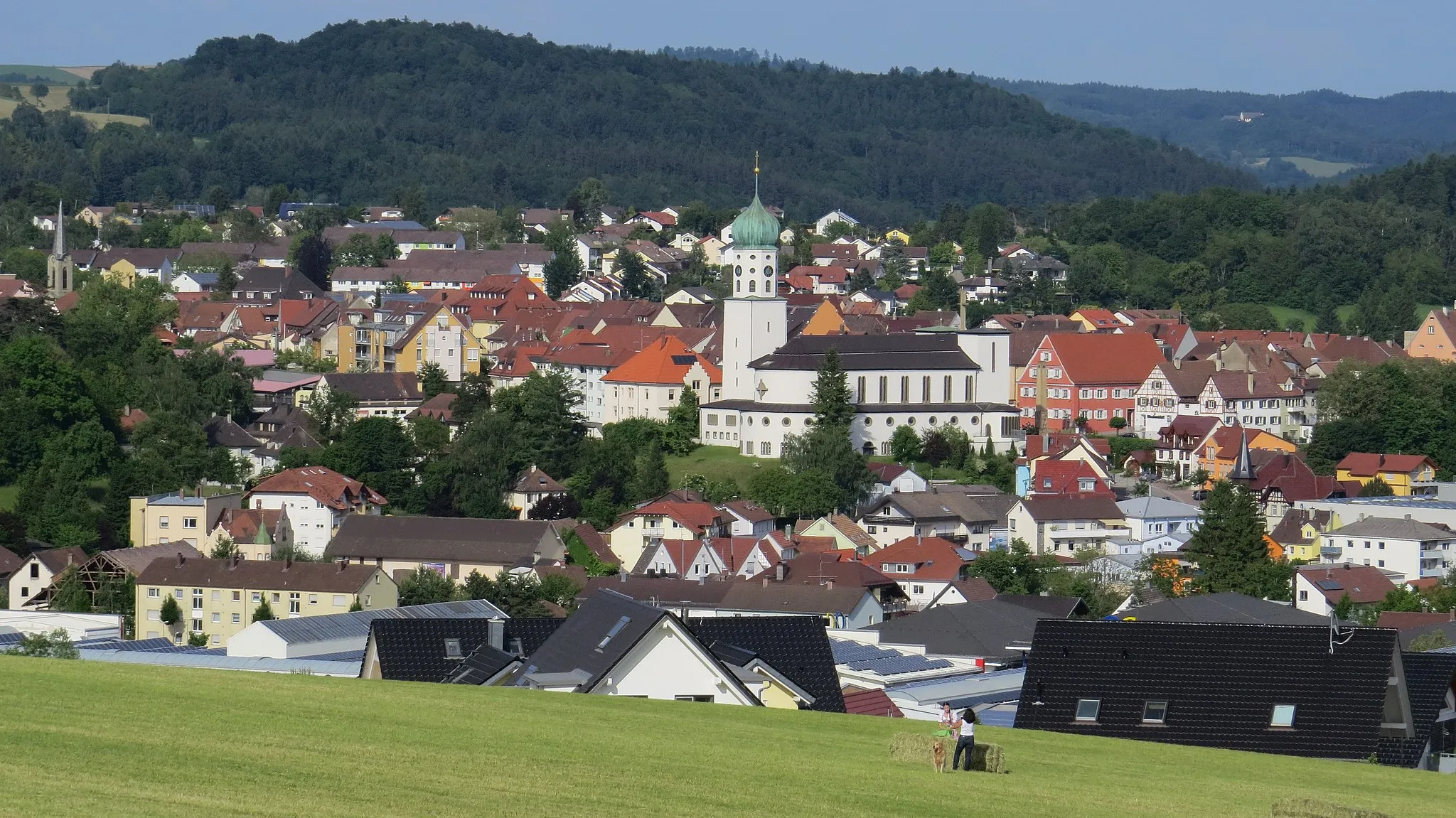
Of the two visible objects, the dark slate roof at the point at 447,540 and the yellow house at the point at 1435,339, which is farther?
the yellow house at the point at 1435,339

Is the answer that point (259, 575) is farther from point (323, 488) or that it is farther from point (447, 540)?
point (323, 488)

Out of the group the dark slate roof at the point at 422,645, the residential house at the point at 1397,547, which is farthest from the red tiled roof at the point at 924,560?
the dark slate roof at the point at 422,645

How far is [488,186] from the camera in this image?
184 m

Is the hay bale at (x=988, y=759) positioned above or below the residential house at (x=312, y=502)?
above

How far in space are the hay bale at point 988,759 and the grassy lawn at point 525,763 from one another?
Result: 142 mm

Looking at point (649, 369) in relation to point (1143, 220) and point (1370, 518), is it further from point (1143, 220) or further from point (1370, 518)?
point (1143, 220)

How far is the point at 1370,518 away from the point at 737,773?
45.7 metres

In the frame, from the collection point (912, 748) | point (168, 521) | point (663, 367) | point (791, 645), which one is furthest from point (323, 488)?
point (912, 748)

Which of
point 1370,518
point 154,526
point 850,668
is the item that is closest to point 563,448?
point 154,526

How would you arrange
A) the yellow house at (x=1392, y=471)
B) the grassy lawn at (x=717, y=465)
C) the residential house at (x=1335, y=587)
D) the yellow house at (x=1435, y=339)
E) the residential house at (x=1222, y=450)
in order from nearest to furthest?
the residential house at (x=1335, y=587) → the grassy lawn at (x=717, y=465) → the yellow house at (x=1392, y=471) → the residential house at (x=1222, y=450) → the yellow house at (x=1435, y=339)

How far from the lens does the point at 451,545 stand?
54.2 m

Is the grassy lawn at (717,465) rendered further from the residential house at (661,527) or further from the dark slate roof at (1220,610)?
the dark slate roof at (1220,610)

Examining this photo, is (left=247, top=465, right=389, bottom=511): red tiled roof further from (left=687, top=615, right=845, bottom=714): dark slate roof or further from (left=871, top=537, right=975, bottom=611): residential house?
(left=687, top=615, right=845, bottom=714): dark slate roof

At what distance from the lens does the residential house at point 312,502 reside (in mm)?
57781
